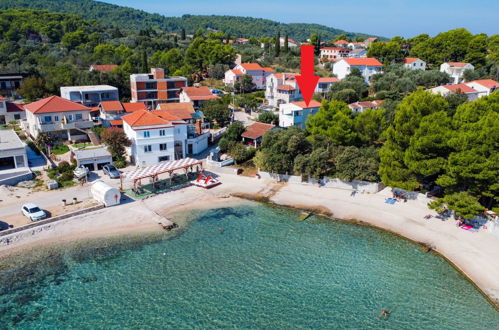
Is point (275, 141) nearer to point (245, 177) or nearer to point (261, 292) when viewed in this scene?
point (245, 177)

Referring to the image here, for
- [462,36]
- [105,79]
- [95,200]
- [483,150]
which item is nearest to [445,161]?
[483,150]

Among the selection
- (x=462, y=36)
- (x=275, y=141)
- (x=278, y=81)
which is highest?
(x=462, y=36)

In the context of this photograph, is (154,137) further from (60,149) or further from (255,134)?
(255,134)

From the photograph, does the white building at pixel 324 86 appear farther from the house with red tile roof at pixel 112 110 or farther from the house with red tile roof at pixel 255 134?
the house with red tile roof at pixel 112 110

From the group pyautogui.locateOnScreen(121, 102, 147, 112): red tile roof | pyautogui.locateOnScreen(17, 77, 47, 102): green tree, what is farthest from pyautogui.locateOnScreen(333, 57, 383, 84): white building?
pyautogui.locateOnScreen(17, 77, 47, 102): green tree

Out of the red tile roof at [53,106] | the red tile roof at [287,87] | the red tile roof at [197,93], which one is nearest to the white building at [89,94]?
the red tile roof at [53,106]

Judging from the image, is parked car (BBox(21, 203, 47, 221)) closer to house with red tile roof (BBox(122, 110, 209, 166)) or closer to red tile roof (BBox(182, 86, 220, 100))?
house with red tile roof (BBox(122, 110, 209, 166))
